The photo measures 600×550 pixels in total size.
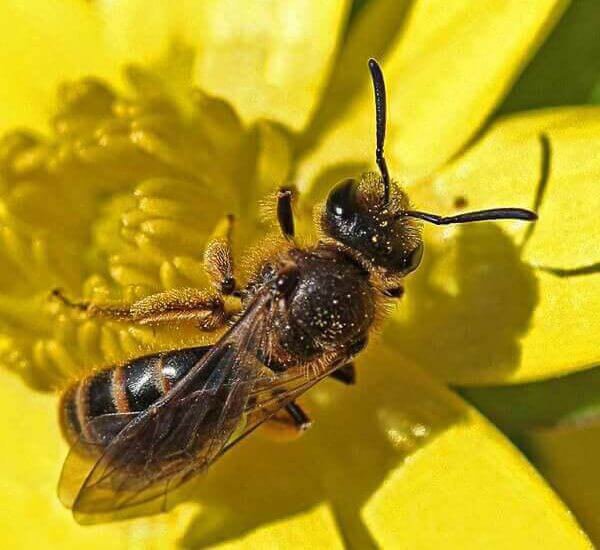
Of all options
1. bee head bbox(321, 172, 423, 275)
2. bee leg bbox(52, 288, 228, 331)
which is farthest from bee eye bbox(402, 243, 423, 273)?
bee leg bbox(52, 288, 228, 331)

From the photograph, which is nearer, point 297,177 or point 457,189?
point 457,189

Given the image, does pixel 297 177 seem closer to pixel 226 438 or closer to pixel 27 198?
pixel 27 198

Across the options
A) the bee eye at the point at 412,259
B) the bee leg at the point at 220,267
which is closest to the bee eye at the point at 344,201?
the bee eye at the point at 412,259

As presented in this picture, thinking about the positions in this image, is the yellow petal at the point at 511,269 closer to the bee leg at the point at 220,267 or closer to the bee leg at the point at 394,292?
the bee leg at the point at 394,292

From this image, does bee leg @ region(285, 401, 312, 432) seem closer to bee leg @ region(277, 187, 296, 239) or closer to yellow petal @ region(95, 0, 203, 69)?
bee leg @ region(277, 187, 296, 239)

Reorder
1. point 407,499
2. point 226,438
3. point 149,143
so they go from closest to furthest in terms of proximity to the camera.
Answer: point 226,438
point 407,499
point 149,143

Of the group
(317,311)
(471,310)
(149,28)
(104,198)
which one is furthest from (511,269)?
(149,28)

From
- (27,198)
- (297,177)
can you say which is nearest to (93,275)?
(27,198)

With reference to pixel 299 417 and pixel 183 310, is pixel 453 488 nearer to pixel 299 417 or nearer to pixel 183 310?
pixel 299 417
